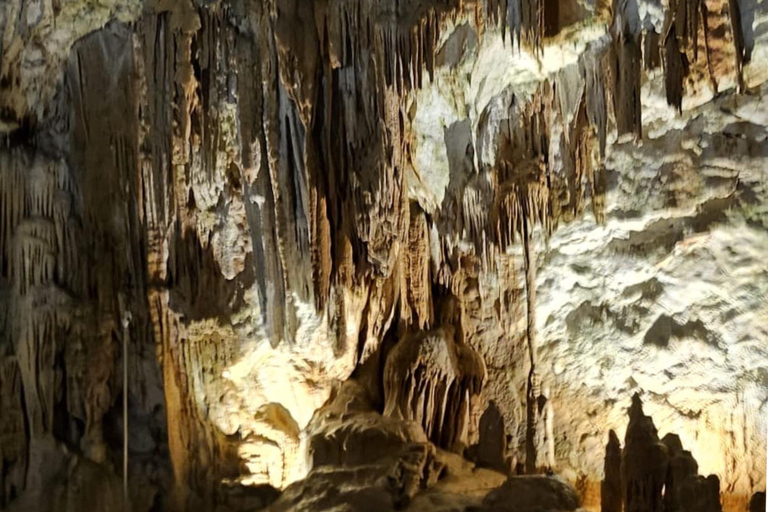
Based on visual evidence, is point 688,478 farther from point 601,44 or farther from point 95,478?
point 95,478

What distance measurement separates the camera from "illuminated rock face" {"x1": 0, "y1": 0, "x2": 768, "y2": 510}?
20.8 feet

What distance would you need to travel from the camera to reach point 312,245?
22.5ft

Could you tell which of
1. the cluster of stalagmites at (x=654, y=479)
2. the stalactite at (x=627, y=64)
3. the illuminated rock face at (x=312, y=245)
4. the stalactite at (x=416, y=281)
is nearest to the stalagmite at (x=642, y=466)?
the cluster of stalagmites at (x=654, y=479)

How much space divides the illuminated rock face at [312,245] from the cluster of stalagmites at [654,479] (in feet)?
2.73

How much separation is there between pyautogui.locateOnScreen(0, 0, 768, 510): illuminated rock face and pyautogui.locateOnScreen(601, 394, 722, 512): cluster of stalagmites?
2.73 feet

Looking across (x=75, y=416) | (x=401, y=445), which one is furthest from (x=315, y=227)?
(x=75, y=416)

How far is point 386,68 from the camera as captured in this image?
6727 millimetres

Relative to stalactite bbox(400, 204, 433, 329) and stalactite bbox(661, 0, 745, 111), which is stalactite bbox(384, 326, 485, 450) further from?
stalactite bbox(661, 0, 745, 111)

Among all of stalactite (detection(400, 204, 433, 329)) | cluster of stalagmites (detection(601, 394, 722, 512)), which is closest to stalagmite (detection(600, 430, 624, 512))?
cluster of stalagmites (detection(601, 394, 722, 512))

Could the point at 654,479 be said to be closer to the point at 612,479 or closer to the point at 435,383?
the point at 612,479

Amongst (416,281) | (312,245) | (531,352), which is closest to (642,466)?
(531,352)

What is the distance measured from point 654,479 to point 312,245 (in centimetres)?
289

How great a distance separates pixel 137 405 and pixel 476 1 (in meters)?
3.85

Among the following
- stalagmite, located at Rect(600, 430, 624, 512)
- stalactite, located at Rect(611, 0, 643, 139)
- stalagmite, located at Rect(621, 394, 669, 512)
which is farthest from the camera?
stalactite, located at Rect(611, 0, 643, 139)
